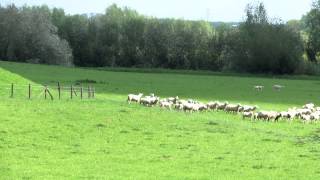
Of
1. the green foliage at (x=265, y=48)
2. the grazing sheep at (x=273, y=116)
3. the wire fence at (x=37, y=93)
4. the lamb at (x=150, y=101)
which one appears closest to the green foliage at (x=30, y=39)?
the green foliage at (x=265, y=48)

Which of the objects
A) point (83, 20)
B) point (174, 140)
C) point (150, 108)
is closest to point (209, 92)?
point (150, 108)

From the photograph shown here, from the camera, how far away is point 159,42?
15100 centimetres

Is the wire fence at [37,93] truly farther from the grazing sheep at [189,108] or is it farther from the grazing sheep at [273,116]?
the grazing sheep at [273,116]

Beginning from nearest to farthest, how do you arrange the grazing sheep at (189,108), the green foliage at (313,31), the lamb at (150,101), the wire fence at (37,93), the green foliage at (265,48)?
the grazing sheep at (189,108), the lamb at (150,101), the wire fence at (37,93), the green foliage at (265,48), the green foliage at (313,31)

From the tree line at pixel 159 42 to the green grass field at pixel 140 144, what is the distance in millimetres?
82767

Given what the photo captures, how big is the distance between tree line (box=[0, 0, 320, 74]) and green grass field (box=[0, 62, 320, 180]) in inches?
3259

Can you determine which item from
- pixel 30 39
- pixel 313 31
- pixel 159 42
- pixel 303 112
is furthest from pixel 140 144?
pixel 159 42

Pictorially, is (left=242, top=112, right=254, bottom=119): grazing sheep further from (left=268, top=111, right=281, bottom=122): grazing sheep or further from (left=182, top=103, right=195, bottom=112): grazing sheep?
(left=182, top=103, right=195, bottom=112): grazing sheep

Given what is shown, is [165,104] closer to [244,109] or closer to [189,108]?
[189,108]

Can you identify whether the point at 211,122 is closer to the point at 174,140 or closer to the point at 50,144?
the point at 174,140

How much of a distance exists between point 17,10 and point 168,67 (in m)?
37.0

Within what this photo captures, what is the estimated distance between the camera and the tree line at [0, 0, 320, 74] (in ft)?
420

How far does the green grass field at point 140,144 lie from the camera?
70.8 ft

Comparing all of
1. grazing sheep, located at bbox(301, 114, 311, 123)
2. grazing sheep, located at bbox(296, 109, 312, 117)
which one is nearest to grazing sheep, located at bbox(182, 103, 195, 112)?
grazing sheep, located at bbox(296, 109, 312, 117)
